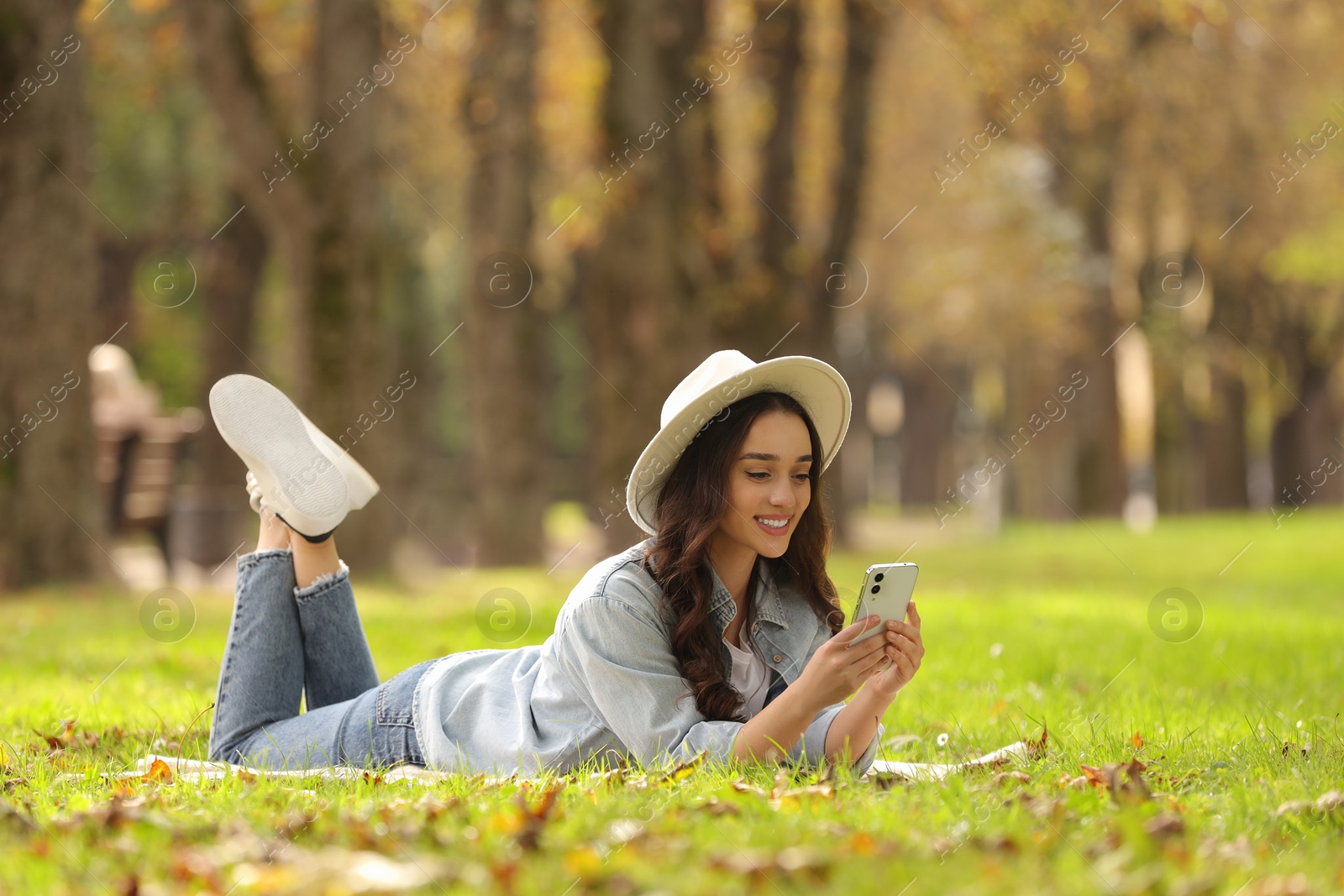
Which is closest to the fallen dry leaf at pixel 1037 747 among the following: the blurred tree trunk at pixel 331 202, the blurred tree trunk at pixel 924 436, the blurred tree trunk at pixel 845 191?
the blurred tree trunk at pixel 331 202

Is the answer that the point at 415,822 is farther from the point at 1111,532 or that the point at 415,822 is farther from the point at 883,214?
the point at 883,214

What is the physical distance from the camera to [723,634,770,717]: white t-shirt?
4.16m

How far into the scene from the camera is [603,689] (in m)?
3.86

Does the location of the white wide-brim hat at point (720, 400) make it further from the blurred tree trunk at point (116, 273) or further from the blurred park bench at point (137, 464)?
the blurred tree trunk at point (116, 273)

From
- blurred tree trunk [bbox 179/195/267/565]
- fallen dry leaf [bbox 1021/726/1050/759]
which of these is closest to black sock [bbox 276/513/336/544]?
fallen dry leaf [bbox 1021/726/1050/759]

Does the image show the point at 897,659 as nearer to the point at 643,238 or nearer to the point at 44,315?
the point at 44,315

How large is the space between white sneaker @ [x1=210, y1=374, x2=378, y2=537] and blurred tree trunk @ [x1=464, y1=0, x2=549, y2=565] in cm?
918

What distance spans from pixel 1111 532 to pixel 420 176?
1085 centimetres

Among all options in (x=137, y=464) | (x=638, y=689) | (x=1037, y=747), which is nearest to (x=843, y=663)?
(x=638, y=689)

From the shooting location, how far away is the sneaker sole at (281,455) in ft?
14.8

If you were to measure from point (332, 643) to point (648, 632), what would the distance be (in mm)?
1410

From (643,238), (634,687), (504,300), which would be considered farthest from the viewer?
(504,300)

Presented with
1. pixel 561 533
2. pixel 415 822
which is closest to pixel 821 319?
pixel 415 822

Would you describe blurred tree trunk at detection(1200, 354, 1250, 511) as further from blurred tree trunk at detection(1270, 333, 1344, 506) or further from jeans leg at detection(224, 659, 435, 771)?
jeans leg at detection(224, 659, 435, 771)
